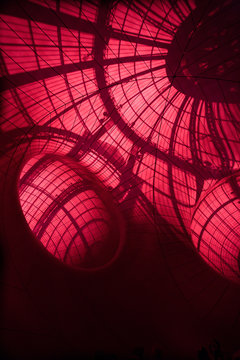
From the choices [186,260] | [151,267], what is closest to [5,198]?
[151,267]

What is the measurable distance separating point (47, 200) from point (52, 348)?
958cm

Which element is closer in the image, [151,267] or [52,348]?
[52,348]

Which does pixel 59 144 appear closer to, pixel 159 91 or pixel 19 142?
pixel 19 142

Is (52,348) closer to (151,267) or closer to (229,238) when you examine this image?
(151,267)

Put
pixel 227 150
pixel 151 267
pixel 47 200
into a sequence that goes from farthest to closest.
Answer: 1. pixel 47 200
2. pixel 227 150
3. pixel 151 267

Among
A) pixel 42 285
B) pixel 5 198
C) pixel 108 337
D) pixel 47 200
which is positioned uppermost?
pixel 47 200

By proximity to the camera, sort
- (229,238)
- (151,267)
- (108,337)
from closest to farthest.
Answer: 1. (108,337)
2. (151,267)
3. (229,238)

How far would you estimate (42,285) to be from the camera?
7.34 metres

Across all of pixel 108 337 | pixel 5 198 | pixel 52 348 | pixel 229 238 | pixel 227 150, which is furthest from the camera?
pixel 229 238

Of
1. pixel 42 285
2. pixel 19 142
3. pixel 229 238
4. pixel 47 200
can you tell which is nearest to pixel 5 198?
pixel 19 142

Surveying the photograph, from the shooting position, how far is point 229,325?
30.0 ft

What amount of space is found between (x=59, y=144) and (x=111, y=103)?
7.53 ft

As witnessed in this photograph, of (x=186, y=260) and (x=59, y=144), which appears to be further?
(x=186, y=260)

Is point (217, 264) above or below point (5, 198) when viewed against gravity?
below
